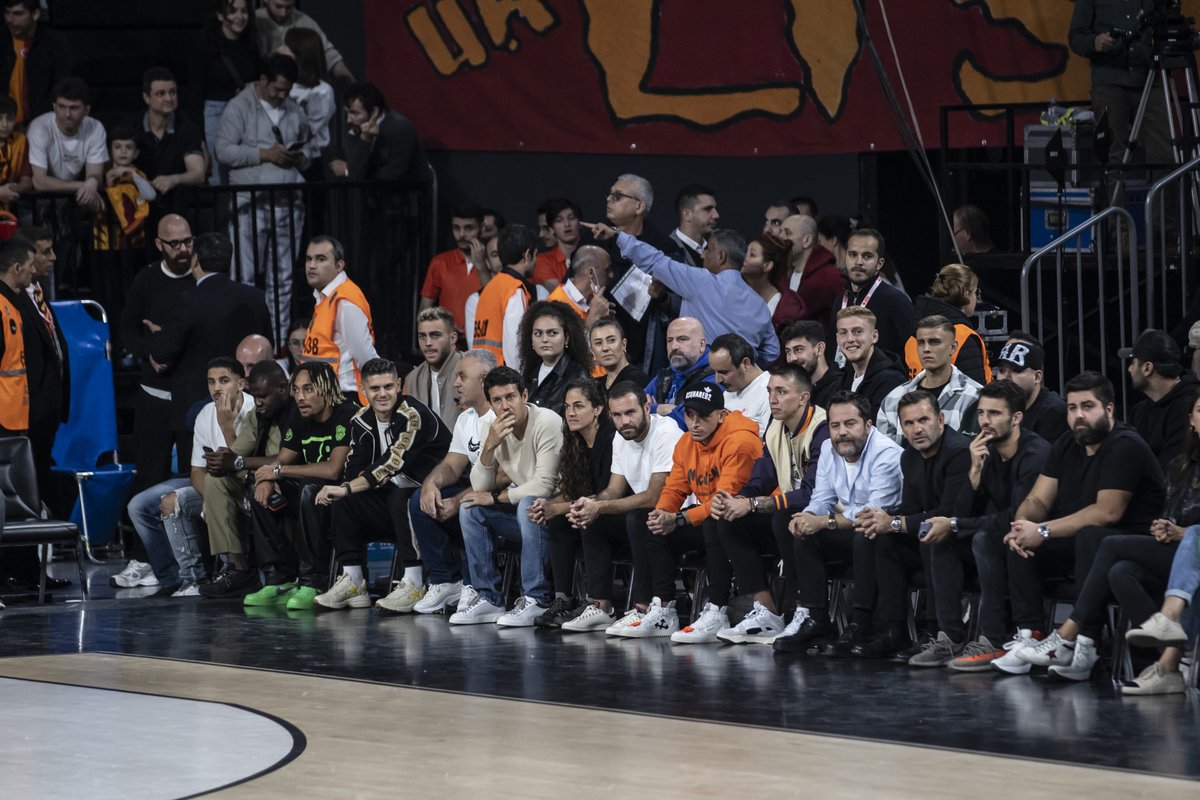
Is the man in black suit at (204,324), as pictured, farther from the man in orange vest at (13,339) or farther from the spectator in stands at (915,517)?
the spectator in stands at (915,517)

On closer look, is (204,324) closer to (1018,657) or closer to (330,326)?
(330,326)

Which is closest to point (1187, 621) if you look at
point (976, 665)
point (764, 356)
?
point (976, 665)

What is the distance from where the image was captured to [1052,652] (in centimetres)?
706

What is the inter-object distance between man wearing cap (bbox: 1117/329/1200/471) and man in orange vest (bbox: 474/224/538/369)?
353 centimetres

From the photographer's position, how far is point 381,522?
9.73 metres

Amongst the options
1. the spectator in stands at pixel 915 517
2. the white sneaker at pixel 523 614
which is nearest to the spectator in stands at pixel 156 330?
the white sneaker at pixel 523 614

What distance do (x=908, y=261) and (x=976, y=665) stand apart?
5.64 metres

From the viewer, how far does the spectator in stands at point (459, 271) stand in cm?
1123

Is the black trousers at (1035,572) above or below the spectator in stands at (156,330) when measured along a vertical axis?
below

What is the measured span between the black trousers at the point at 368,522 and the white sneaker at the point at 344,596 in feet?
0.33

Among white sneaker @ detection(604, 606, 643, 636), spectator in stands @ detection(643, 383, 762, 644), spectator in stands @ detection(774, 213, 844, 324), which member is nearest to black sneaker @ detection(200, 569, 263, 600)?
white sneaker @ detection(604, 606, 643, 636)

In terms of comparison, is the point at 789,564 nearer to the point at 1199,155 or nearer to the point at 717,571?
the point at 717,571

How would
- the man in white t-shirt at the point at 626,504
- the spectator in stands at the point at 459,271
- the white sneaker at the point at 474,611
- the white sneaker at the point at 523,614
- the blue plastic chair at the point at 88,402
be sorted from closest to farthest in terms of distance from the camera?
the man in white t-shirt at the point at 626,504
the white sneaker at the point at 523,614
the white sneaker at the point at 474,611
the spectator in stands at the point at 459,271
the blue plastic chair at the point at 88,402

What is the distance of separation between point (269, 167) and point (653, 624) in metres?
4.95
